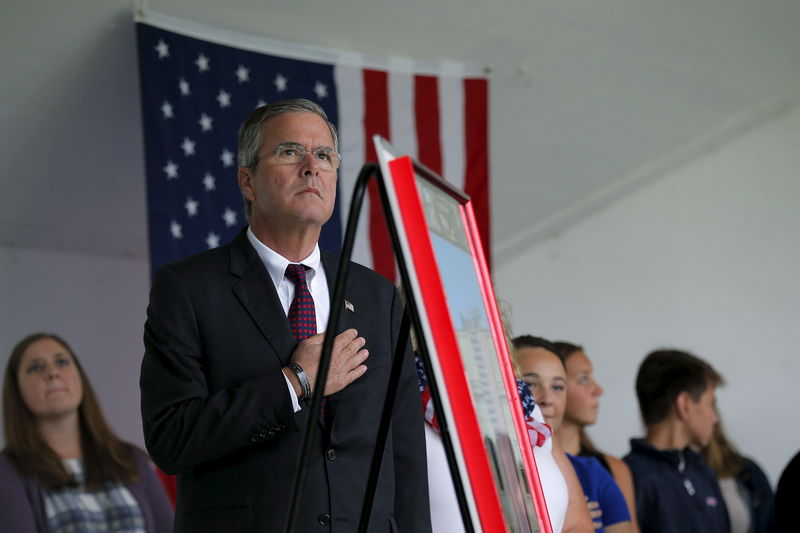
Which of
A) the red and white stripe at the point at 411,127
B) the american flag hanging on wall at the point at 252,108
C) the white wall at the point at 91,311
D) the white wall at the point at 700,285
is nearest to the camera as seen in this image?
the american flag hanging on wall at the point at 252,108

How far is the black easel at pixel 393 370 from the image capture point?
107 centimetres

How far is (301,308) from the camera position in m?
1.54

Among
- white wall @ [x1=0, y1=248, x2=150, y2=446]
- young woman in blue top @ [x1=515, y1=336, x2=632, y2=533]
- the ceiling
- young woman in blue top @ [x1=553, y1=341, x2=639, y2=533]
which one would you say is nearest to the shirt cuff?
young woman in blue top @ [x1=515, y1=336, x2=632, y2=533]

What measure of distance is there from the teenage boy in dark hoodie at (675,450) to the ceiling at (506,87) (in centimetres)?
145

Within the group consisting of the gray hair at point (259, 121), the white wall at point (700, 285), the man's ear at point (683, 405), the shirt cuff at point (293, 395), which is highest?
the white wall at point (700, 285)

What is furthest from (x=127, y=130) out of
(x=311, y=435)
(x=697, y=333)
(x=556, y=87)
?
(x=697, y=333)

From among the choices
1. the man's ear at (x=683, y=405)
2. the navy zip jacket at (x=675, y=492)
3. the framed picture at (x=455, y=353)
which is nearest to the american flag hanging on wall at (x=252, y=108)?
the man's ear at (x=683, y=405)

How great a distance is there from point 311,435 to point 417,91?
10.8ft

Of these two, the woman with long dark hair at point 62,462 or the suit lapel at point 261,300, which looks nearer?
the suit lapel at point 261,300

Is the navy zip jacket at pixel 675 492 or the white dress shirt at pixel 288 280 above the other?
the white dress shirt at pixel 288 280

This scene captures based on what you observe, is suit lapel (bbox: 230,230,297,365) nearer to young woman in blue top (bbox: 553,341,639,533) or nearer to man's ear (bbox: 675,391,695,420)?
young woman in blue top (bbox: 553,341,639,533)

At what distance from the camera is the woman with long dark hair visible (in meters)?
2.83

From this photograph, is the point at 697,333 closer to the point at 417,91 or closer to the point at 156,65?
the point at 417,91

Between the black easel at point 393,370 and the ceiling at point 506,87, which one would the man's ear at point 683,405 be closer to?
the ceiling at point 506,87
